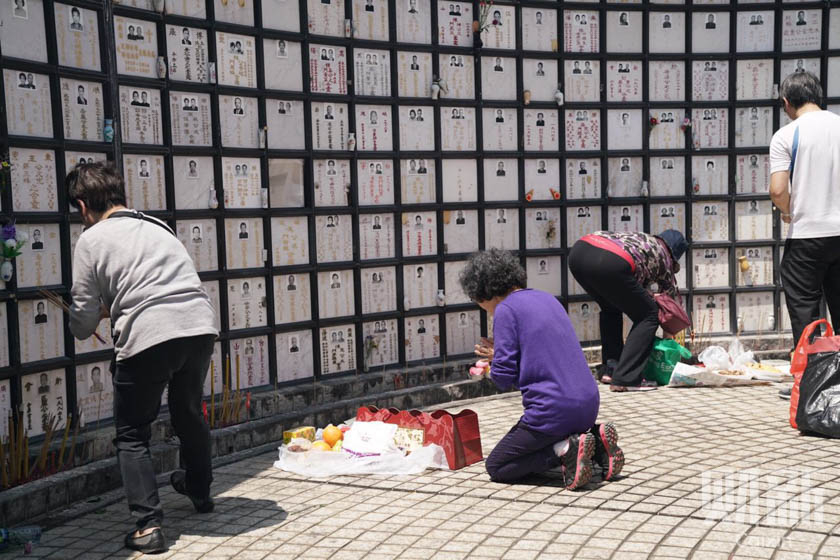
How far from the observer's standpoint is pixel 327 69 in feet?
21.5

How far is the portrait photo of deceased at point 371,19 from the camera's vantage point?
669cm

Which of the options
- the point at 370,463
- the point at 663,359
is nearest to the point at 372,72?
the point at 663,359

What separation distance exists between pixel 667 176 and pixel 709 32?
1.28 m

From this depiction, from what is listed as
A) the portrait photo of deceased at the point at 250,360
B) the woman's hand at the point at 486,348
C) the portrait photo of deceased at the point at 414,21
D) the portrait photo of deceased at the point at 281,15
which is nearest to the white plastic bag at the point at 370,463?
the woman's hand at the point at 486,348

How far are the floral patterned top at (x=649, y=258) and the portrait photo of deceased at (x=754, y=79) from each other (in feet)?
6.46

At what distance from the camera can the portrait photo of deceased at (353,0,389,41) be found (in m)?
6.69

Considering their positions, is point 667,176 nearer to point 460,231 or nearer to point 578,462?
point 460,231

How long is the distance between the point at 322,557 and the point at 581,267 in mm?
3694

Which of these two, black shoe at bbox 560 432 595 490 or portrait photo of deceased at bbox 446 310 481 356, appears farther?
portrait photo of deceased at bbox 446 310 481 356

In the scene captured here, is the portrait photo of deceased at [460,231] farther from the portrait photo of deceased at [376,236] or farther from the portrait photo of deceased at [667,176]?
the portrait photo of deceased at [667,176]

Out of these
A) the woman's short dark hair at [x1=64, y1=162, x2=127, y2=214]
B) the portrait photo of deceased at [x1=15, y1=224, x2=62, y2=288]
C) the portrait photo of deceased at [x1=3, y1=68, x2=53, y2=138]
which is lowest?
the portrait photo of deceased at [x1=15, y1=224, x2=62, y2=288]

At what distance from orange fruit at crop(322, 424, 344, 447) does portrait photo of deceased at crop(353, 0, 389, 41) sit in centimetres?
303

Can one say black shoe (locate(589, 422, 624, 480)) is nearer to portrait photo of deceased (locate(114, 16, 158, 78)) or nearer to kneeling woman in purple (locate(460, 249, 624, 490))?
kneeling woman in purple (locate(460, 249, 624, 490))

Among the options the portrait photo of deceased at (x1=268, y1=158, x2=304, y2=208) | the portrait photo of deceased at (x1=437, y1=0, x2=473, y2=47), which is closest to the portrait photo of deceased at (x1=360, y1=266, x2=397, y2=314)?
the portrait photo of deceased at (x1=268, y1=158, x2=304, y2=208)
